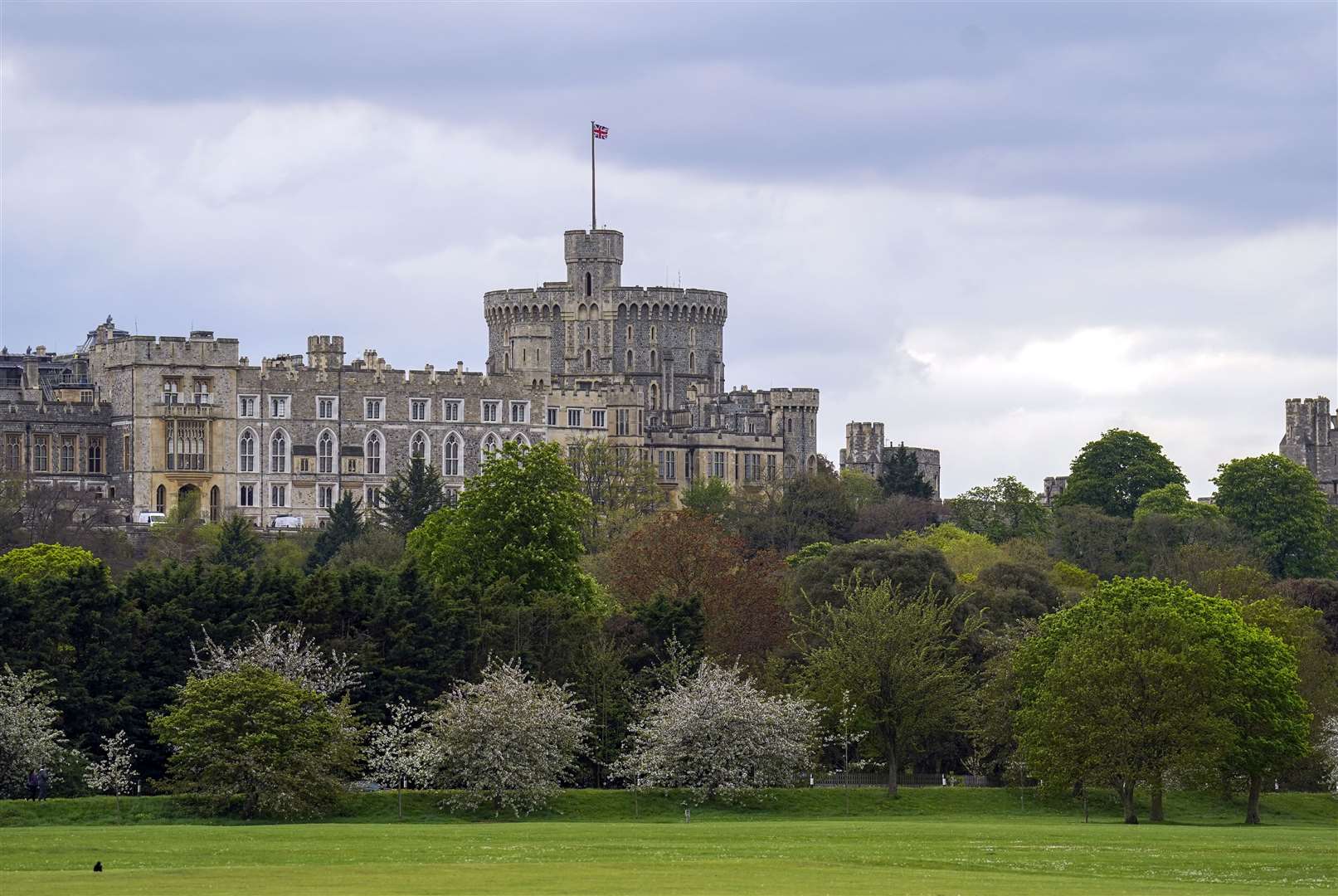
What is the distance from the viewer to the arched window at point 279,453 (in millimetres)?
161375

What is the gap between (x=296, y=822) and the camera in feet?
227

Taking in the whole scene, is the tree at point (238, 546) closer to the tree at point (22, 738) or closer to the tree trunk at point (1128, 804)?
the tree at point (22, 738)

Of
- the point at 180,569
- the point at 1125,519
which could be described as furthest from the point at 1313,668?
the point at 1125,519

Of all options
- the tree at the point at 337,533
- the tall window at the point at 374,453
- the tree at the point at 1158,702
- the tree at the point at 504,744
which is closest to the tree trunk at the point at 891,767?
the tree at the point at 1158,702

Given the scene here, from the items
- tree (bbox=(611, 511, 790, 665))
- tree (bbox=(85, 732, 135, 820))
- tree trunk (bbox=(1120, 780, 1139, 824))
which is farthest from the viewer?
tree (bbox=(611, 511, 790, 665))

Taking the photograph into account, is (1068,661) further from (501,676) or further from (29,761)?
(29,761)

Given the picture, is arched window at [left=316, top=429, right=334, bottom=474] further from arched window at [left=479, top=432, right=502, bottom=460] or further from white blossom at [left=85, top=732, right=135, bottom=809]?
white blossom at [left=85, top=732, right=135, bottom=809]

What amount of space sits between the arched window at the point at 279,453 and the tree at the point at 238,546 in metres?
22.3

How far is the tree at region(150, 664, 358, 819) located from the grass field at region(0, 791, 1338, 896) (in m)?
1.47

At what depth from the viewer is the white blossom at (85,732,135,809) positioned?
240 ft

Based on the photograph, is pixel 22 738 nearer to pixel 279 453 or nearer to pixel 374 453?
pixel 279 453

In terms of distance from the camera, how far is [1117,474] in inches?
6708

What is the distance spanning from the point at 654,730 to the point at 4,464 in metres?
84.3

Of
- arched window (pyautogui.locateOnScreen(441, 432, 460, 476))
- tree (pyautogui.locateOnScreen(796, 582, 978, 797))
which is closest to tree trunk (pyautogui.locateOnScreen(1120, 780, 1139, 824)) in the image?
tree (pyautogui.locateOnScreen(796, 582, 978, 797))
